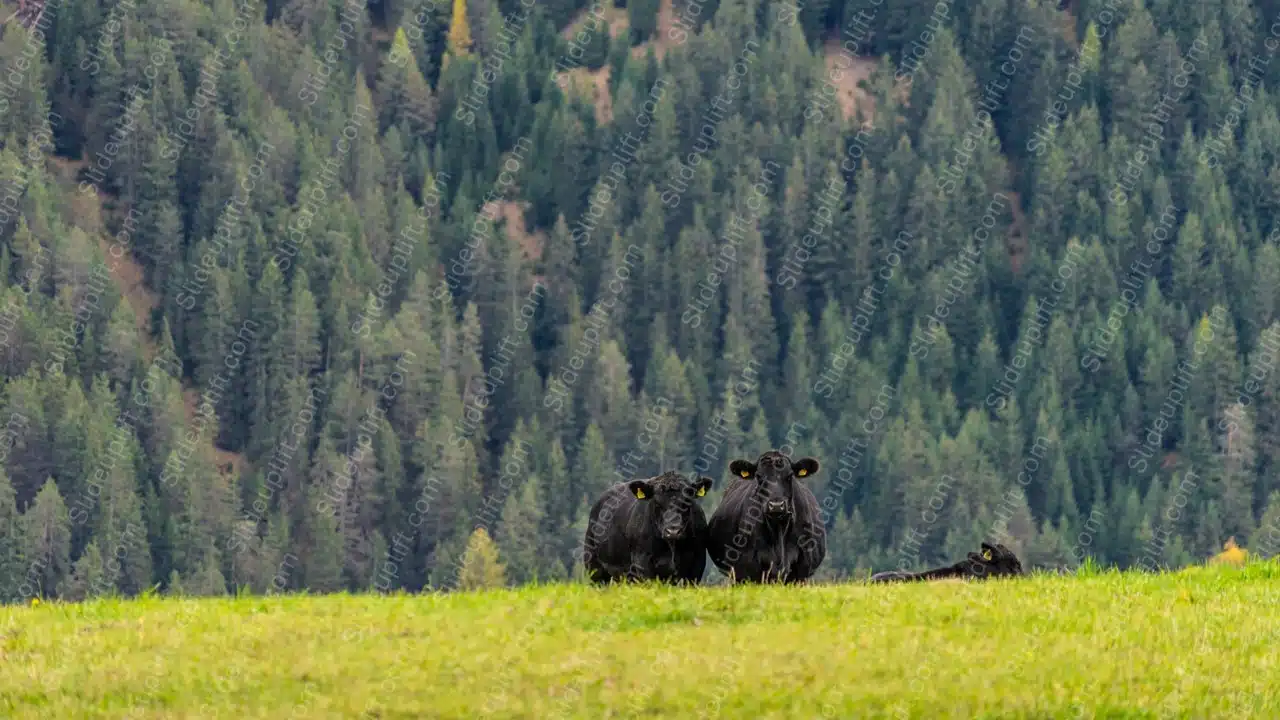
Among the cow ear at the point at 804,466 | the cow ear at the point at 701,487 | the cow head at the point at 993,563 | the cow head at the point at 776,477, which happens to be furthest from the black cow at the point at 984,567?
the cow ear at the point at 701,487

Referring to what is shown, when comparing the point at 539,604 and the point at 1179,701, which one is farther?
the point at 539,604

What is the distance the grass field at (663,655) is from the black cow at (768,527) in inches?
74.1

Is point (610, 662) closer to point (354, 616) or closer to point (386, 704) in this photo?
point (386, 704)

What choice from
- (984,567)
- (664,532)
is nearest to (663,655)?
(664,532)

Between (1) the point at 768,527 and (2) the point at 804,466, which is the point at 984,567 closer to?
(2) the point at 804,466

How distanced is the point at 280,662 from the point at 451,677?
1.61m

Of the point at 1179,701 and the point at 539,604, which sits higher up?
the point at 1179,701

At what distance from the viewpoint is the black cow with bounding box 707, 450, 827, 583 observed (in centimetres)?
2745

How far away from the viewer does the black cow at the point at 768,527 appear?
1081 inches

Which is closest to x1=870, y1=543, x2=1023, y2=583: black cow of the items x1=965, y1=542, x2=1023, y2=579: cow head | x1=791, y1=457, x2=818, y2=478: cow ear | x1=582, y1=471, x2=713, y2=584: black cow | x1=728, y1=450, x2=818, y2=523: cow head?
x1=965, y1=542, x2=1023, y2=579: cow head

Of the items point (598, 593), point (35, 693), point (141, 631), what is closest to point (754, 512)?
point (598, 593)

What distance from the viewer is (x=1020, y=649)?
839 inches

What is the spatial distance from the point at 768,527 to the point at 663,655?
6.59 m

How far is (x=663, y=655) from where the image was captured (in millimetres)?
21156
